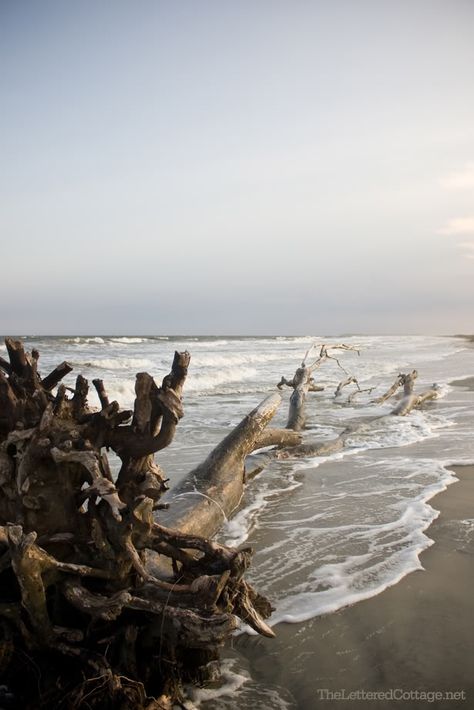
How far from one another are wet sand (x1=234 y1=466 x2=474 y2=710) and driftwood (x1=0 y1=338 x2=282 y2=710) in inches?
14.4

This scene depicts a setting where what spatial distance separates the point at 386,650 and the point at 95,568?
161cm

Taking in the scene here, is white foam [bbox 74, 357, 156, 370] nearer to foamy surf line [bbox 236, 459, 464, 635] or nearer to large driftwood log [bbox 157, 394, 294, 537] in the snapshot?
large driftwood log [bbox 157, 394, 294, 537]

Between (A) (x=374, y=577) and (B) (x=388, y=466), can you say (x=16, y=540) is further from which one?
(B) (x=388, y=466)

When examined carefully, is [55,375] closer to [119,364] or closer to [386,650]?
[386,650]

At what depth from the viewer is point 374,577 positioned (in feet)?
11.6

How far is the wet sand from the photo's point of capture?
2.41 meters

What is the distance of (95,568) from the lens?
2.32 meters

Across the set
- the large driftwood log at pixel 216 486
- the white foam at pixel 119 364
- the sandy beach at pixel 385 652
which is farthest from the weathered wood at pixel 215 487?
Result: the white foam at pixel 119 364

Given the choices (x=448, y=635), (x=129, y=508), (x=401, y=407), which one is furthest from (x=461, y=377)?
(x=129, y=508)

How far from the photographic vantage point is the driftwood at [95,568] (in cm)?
212

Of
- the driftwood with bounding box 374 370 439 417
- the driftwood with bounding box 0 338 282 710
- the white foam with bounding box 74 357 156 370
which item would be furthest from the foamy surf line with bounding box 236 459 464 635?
the white foam with bounding box 74 357 156 370

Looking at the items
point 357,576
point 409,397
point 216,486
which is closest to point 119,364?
point 409,397

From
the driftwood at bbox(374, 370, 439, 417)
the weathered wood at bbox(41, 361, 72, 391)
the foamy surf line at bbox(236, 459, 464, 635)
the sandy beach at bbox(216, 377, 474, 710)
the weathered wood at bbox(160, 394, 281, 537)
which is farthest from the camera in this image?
the driftwood at bbox(374, 370, 439, 417)

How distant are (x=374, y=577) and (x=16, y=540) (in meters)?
2.50
